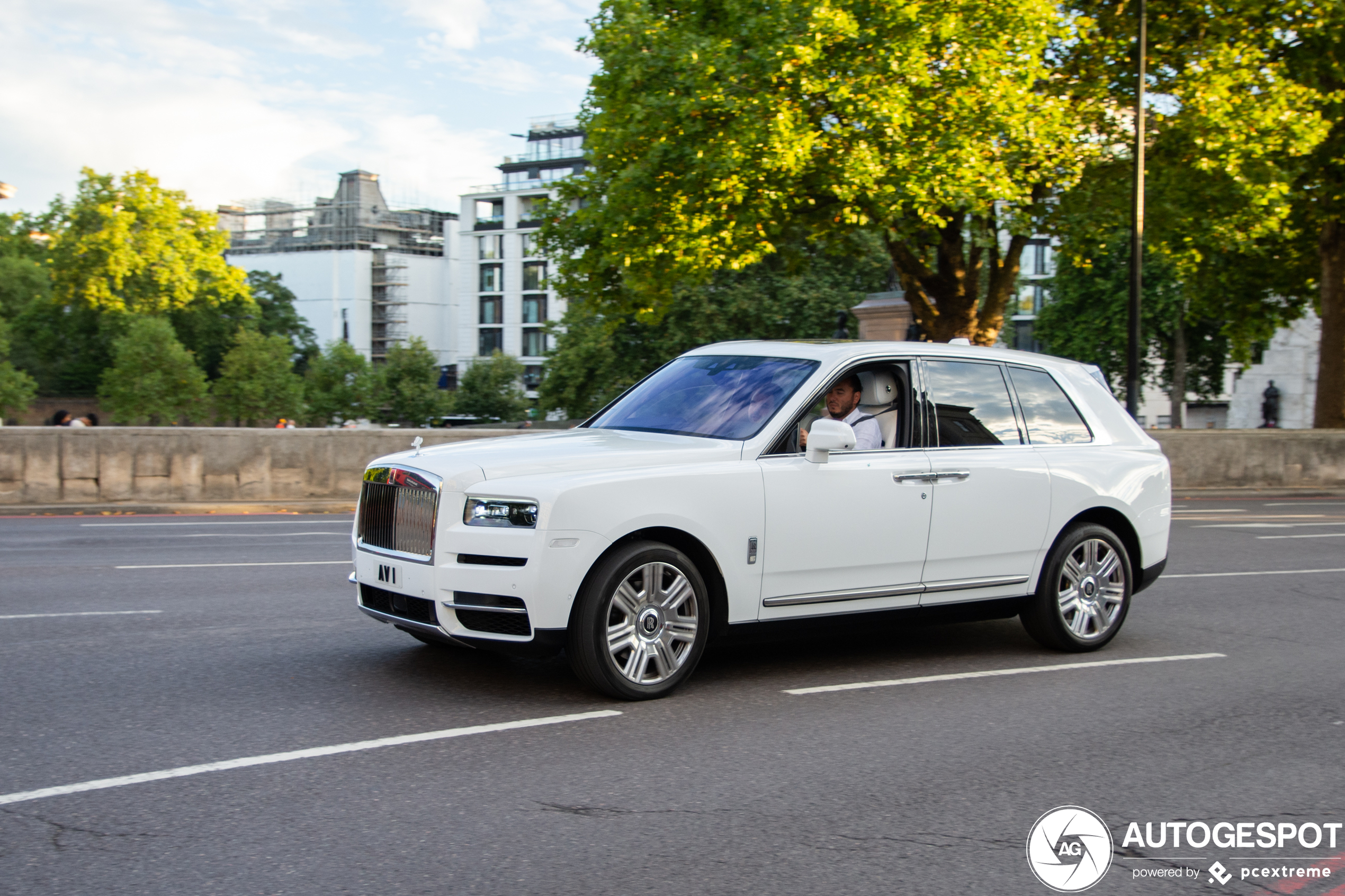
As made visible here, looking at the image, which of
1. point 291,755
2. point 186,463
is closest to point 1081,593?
point 291,755

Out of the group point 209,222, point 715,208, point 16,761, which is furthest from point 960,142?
point 209,222

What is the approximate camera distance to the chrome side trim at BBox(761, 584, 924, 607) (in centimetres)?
648

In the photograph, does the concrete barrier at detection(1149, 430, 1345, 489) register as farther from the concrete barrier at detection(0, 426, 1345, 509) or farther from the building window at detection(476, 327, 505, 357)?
the building window at detection(476, 327, 505, 357)

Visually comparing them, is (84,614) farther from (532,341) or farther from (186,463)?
(532,341)

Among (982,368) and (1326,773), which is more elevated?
(982,368)

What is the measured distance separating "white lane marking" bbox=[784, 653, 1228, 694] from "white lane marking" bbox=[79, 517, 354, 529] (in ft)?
37.3

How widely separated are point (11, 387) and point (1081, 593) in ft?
244

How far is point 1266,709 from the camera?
21.0 ft

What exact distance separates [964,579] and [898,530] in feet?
2.00

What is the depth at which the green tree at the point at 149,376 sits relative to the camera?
234ft

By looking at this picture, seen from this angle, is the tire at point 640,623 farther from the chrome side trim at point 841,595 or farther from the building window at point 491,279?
the building window at point 491,279

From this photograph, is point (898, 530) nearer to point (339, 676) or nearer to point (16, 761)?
point (339, 676)

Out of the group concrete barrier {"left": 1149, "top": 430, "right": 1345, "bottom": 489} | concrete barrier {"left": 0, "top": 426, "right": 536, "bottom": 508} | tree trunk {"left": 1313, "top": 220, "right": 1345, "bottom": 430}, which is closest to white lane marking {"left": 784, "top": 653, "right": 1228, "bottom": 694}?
concrete barrier {"left": 0, "top": 426, "right": 536, "bottom": 508}

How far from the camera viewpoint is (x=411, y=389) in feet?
303
